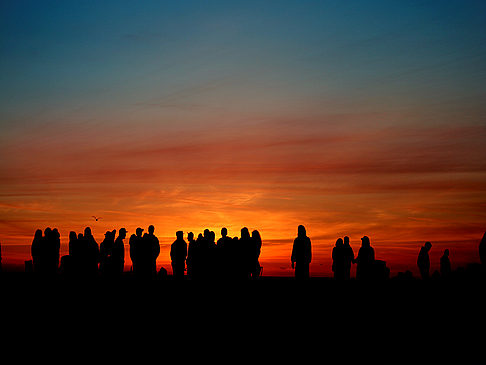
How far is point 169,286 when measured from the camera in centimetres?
2428

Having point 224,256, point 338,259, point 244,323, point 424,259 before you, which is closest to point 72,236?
point 224,256

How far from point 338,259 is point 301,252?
212 cm

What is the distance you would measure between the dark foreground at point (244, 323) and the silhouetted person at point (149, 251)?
8.38ft

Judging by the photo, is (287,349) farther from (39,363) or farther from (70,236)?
(70,236)

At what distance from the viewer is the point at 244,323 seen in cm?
2114

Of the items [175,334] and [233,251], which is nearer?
[175,334]

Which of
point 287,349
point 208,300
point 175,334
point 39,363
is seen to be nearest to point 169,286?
point 208,300

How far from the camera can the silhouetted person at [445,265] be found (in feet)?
97.6

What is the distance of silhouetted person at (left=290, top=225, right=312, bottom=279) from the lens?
85.1 ft

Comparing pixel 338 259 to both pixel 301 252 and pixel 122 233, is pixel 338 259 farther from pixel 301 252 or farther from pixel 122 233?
pixel 122 233

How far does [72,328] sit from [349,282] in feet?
38.3

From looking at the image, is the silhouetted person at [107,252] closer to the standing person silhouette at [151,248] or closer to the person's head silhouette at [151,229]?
the standing person silhouette at [151,248]

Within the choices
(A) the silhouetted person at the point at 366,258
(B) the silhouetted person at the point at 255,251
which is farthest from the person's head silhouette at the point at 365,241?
(B) the silhouetted person at the point at 255,251

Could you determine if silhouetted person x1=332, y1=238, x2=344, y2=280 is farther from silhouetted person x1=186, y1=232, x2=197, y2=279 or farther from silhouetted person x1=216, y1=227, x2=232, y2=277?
silhouetted person x1=186, y1=232, x2=197, y2=279
